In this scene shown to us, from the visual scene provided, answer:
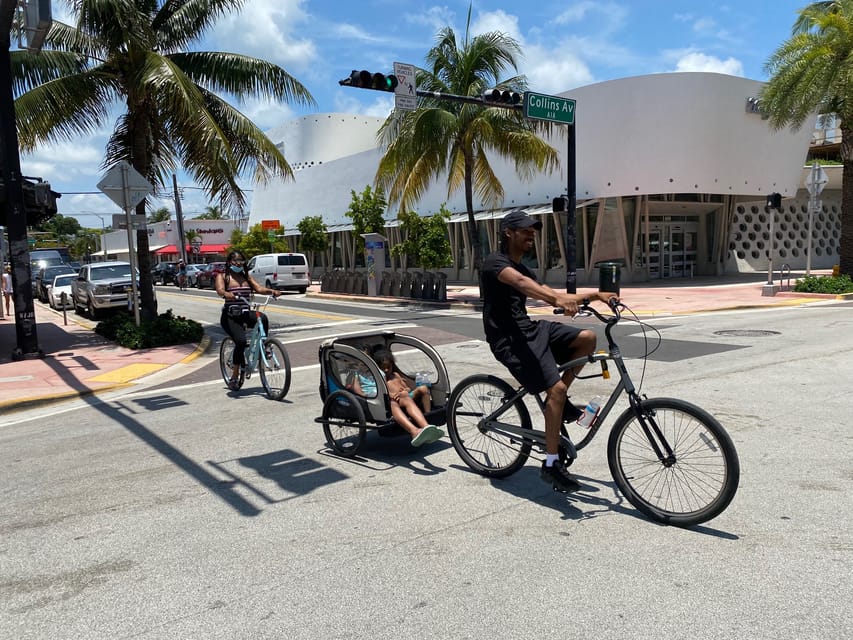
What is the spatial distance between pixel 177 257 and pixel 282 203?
89.7ft

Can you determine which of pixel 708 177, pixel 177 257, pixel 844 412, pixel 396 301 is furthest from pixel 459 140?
pixel 177 257

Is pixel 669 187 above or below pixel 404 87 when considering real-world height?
below

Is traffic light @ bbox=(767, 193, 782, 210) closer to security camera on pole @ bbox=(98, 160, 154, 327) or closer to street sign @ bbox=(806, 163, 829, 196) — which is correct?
street sign @ bbox=(806, 163, 829, 196)

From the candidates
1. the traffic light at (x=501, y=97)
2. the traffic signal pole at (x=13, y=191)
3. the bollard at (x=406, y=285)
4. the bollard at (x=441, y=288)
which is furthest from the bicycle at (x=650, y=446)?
the bollard at (x=406, y=285)

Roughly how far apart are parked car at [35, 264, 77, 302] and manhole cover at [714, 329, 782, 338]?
29.7 metres

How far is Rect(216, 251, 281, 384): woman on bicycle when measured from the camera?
845 cm

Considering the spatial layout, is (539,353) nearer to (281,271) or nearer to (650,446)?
(650,446)

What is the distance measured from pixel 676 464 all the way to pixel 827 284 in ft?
60.7

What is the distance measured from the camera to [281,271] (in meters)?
31.5

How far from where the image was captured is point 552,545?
3.76 metres

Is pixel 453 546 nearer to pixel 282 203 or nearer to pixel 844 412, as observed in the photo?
pixel 844 412

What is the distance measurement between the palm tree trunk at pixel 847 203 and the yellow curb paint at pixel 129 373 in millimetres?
19559

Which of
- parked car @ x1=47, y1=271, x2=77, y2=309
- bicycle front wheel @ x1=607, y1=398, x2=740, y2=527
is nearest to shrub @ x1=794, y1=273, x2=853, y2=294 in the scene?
bicycle front wheel @ x1=607, y1=398, x2=740, y2=527

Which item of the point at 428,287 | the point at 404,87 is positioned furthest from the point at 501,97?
the point at 428,287
